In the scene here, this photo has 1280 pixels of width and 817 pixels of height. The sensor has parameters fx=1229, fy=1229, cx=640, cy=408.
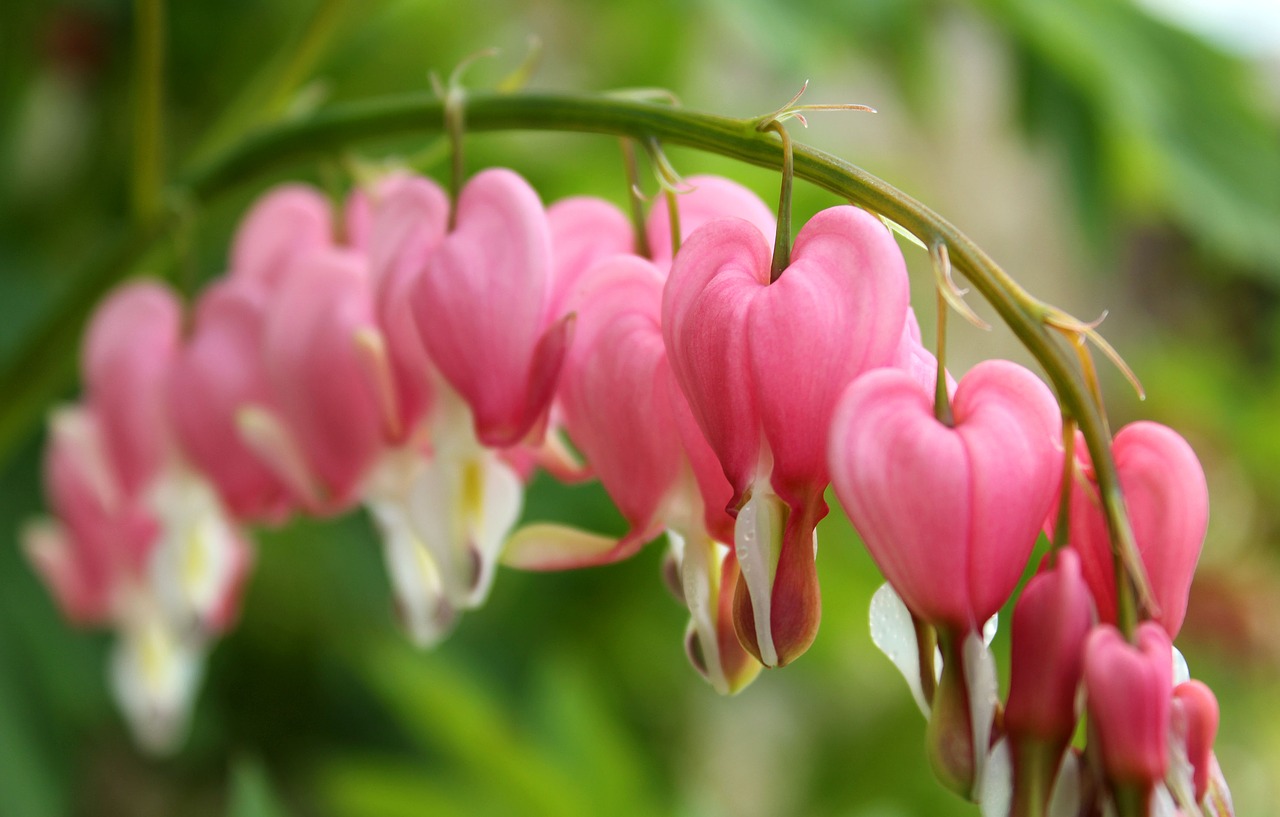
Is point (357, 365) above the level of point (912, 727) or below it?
above

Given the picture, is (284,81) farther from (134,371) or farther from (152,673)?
(152,673)

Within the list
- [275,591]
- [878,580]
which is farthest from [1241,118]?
[275,591]

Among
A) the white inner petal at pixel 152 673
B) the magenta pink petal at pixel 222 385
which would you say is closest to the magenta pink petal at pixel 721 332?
the magenta pink petal at pixel 222 385

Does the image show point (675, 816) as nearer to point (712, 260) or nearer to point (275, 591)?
point (275, 591)

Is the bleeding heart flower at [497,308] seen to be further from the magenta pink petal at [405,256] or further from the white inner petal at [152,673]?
the white inner petal at [152,673]

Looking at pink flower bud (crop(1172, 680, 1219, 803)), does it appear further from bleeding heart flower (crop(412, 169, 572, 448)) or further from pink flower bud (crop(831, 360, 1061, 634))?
bleeding heart flower (crop(412, 169, 572, 448))

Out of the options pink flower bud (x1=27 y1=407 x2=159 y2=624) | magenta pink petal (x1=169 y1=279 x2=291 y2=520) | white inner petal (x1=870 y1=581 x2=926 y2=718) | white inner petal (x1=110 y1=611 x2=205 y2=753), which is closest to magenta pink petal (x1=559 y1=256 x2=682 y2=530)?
white inner petal (x1=870 y1=581 x2=926 y2=718)

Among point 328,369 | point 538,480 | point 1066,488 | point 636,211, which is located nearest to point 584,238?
point 636,211
